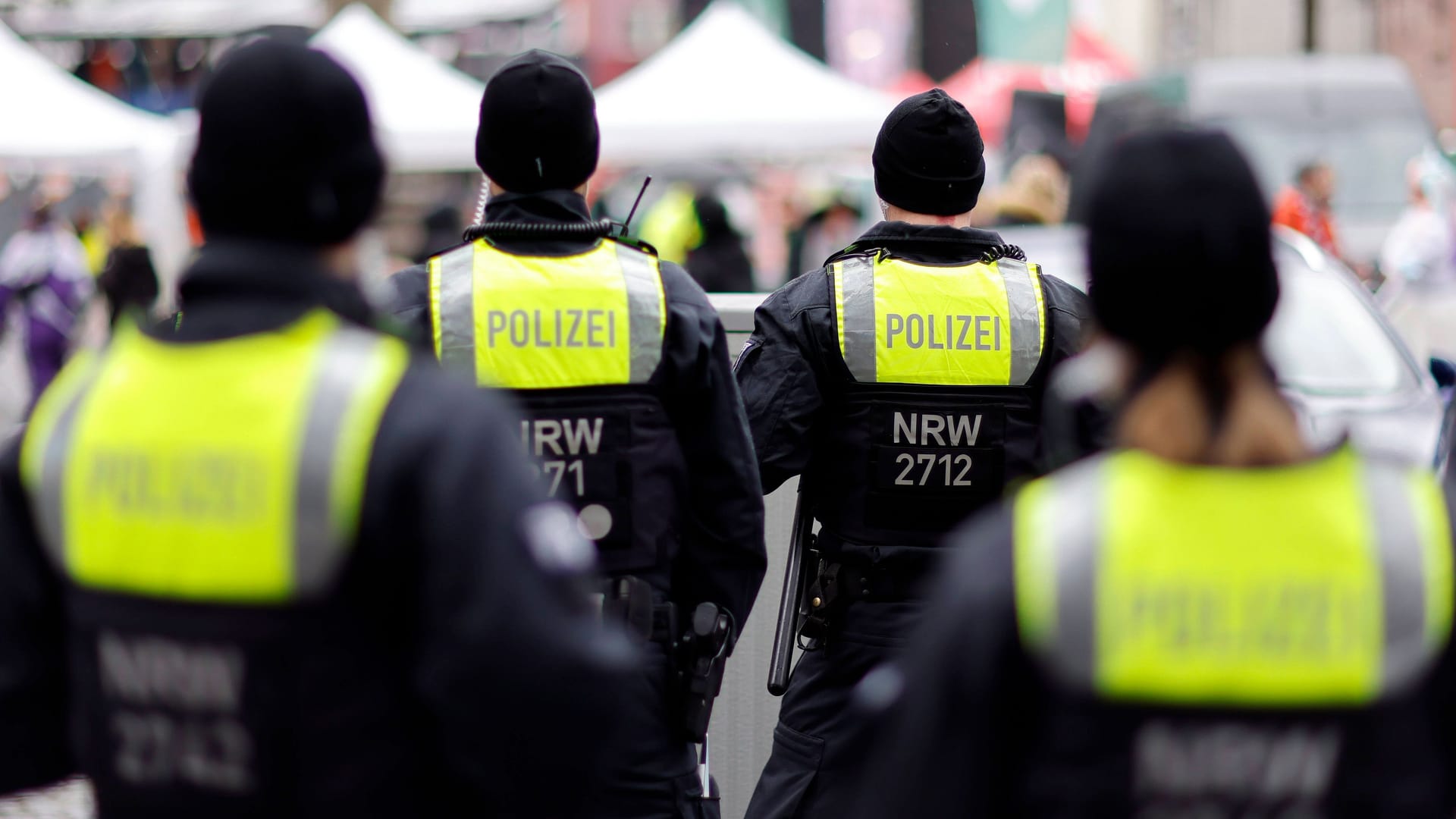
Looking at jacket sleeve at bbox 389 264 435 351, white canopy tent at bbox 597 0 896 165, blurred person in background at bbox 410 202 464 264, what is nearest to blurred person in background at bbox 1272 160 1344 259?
white canopy tent at bbox 597 0 896 165

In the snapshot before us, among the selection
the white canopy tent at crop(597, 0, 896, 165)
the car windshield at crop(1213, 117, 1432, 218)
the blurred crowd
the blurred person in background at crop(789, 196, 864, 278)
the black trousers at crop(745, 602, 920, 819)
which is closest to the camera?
the black trousers at crop(745, 602, 920, 819)

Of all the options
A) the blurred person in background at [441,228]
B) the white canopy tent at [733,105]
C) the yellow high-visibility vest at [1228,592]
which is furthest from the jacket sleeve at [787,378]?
the blurred person in background at [441,228]

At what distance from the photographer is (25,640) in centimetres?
224

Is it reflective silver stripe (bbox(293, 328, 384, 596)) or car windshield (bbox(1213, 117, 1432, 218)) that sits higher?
reflective silver stripe (bbox(293, 328, 384, 596))

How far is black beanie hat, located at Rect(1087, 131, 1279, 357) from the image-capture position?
1940 millimetres

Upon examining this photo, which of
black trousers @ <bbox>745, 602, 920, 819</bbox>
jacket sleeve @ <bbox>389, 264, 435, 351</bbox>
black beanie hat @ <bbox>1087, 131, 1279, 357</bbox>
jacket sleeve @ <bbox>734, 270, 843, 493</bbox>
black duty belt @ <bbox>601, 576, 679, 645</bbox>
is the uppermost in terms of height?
black beanie hat @ <bbox>1087, 131, 1279, 357</bbox>

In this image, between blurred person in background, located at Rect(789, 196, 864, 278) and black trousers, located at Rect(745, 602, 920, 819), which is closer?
black trousers, located at Rect(745, 602, 920, 819)

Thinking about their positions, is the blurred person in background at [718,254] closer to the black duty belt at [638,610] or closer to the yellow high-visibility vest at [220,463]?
the black duty belt at [638,610]

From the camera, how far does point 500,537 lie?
2014 millimetres

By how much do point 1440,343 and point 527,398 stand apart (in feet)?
26.6

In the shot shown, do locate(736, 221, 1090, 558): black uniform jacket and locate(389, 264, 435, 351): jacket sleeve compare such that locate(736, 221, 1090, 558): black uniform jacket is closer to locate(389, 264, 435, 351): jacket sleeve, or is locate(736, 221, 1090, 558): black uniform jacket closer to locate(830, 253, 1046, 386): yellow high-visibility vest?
locate(830, 253, 1046, 386): yellow high-visibility vest

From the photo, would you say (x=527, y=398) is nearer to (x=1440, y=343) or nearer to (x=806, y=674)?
(x=806, y=674)

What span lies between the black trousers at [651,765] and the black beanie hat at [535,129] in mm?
900

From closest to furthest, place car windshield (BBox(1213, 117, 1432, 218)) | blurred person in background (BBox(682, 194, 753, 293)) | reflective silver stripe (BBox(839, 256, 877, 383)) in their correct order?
reflective silver stripe (BBox(839, 256, 877, 383)) < blurred person in background (BBox(682, 194, 753, 293)) < car windshield (BBox(1213, 117, 1432, 218))
